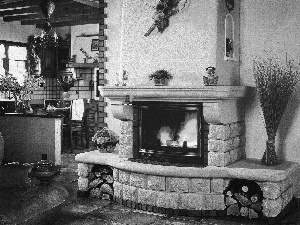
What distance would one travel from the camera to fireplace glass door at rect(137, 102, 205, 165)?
4484mm

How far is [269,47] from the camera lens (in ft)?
15.5

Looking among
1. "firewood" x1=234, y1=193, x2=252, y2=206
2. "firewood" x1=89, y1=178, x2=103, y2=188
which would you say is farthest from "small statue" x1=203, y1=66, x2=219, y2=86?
"firewood" x1=89, y1=178, x2=103, y2=188

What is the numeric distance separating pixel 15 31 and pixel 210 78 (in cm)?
972

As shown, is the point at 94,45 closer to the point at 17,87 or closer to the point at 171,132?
the point at 17,87

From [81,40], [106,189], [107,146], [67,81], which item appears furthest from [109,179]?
Answer: [81,40]

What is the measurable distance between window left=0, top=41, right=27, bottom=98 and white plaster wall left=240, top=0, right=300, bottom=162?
9.14 meters

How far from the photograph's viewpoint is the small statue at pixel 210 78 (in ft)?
14.1

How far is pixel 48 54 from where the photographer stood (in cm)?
1327

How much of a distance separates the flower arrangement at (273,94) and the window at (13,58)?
9.57m

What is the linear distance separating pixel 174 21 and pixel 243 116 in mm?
1374

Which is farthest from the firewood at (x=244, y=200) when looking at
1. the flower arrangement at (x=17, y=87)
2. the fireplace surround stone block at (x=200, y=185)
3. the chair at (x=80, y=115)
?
the chair at (x=80, y=115)

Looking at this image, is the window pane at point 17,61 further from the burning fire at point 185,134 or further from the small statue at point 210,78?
the small statue at point 210,78

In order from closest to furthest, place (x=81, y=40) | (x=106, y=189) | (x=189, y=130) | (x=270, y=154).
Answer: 1. (x=270, y=154)
2. (x=189, y=130)
3. (x=106, y=189)
4. (x=81, y=40)

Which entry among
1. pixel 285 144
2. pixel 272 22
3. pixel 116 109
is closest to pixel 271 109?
pixel 285 144
